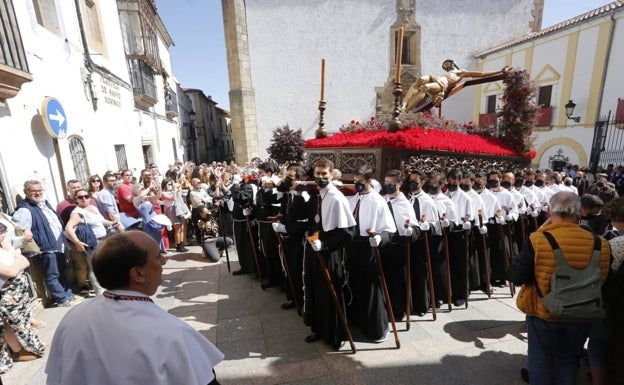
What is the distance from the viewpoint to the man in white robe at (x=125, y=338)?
3.83 feet

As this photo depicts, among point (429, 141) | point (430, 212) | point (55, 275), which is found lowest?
point (55, 275)

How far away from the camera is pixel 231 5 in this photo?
50.1 ft

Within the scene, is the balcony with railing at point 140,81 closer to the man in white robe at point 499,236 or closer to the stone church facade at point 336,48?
the stone church facade at point 336,48

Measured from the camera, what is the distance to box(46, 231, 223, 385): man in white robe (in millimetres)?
1166

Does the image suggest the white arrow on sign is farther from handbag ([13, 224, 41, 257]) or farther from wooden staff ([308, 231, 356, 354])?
wooden staff ([308, 231, 356, 354])

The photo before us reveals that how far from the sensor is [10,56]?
4133mm

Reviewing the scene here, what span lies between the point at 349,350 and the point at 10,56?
590cm

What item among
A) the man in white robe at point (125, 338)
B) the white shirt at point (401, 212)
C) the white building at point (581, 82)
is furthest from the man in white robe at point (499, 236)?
the white building at point (581, 82)

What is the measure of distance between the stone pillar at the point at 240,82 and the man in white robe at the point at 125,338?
1536 centimetres

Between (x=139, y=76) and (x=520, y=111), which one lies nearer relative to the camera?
(x=520, y=111)

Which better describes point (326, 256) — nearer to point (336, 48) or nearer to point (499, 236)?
point (499, 236)

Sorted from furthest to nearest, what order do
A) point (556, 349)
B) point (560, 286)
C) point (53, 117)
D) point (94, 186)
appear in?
point (94, 186), point (53, 117), point (556, 349), point (560, 286)

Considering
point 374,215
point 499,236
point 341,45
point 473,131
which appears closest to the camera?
point 374,215

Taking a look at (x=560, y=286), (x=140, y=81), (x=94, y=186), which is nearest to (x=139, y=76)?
(x=140, y=81)
